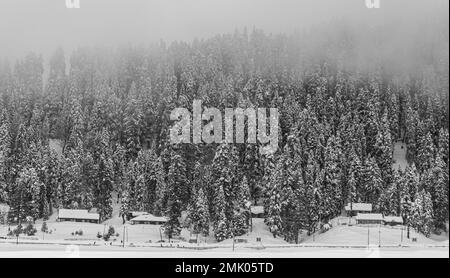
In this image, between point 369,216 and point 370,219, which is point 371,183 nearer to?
point 369,216

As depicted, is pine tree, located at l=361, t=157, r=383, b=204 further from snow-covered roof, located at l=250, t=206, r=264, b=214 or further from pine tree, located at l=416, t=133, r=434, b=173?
snow-covered roof, located at l=250, t=206, r=264, b=214

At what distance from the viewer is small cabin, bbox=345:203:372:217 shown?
388 feet

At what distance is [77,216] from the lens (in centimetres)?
11694

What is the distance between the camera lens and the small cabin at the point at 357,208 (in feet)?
388

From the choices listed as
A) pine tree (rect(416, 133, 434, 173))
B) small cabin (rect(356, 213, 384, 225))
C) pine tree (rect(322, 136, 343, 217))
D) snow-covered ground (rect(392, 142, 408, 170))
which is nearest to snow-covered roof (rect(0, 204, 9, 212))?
pine tree (rect(322, 136, 343, 217))

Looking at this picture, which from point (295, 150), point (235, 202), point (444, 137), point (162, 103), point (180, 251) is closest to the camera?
point (180, 251)

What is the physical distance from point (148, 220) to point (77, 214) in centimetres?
1387

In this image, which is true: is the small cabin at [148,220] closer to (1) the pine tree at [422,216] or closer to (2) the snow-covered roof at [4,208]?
(2) the snow-covered roof at [4,208]

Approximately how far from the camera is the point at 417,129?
14612cm

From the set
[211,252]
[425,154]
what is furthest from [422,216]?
Result: [211,252]

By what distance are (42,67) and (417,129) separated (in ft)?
341

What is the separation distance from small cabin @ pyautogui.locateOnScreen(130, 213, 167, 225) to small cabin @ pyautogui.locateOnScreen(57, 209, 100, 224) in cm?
843

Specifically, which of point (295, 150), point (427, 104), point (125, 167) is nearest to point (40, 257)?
point (125, 167)
